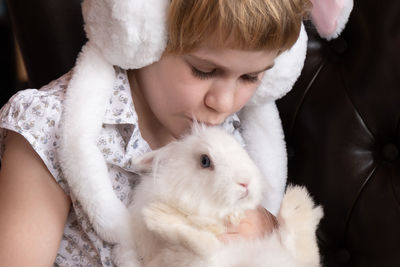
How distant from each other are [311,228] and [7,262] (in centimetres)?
47

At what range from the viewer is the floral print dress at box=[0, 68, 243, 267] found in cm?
87

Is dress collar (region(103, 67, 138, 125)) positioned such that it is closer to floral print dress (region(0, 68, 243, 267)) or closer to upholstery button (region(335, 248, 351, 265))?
floral print dress (region(0, 68, 243, 267))

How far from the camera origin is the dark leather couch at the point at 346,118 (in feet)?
3.42

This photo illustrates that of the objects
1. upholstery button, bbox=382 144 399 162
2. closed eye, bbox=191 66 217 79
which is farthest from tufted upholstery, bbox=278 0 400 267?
closed eye, bbox=191 66 217 79

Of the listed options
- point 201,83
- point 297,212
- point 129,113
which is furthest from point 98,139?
point 297,212

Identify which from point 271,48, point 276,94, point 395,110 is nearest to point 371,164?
point 395,110

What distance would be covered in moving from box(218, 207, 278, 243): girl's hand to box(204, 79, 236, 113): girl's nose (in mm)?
179

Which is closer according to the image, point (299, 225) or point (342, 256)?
point (299, 225)

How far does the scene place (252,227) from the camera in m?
0.83

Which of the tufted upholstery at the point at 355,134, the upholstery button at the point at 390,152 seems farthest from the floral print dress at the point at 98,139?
the upholstery button at the point at 390,152

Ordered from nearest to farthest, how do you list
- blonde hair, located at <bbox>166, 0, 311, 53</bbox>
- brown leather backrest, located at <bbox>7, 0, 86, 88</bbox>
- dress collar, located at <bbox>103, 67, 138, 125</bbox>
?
blonde hair, located at <bbox>166, 0, 311, 53</bbox>
dress collar, located at <bbox>103, 67, 138, 125</bbox>
brown leather backrest, located at <bbox>7, 0, 86, 88</bbox>

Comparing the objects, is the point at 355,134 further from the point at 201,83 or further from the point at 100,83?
the point at 100,83

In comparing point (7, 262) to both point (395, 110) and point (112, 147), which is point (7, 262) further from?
point (395, 110)

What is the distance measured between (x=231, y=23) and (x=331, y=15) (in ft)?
0.83
